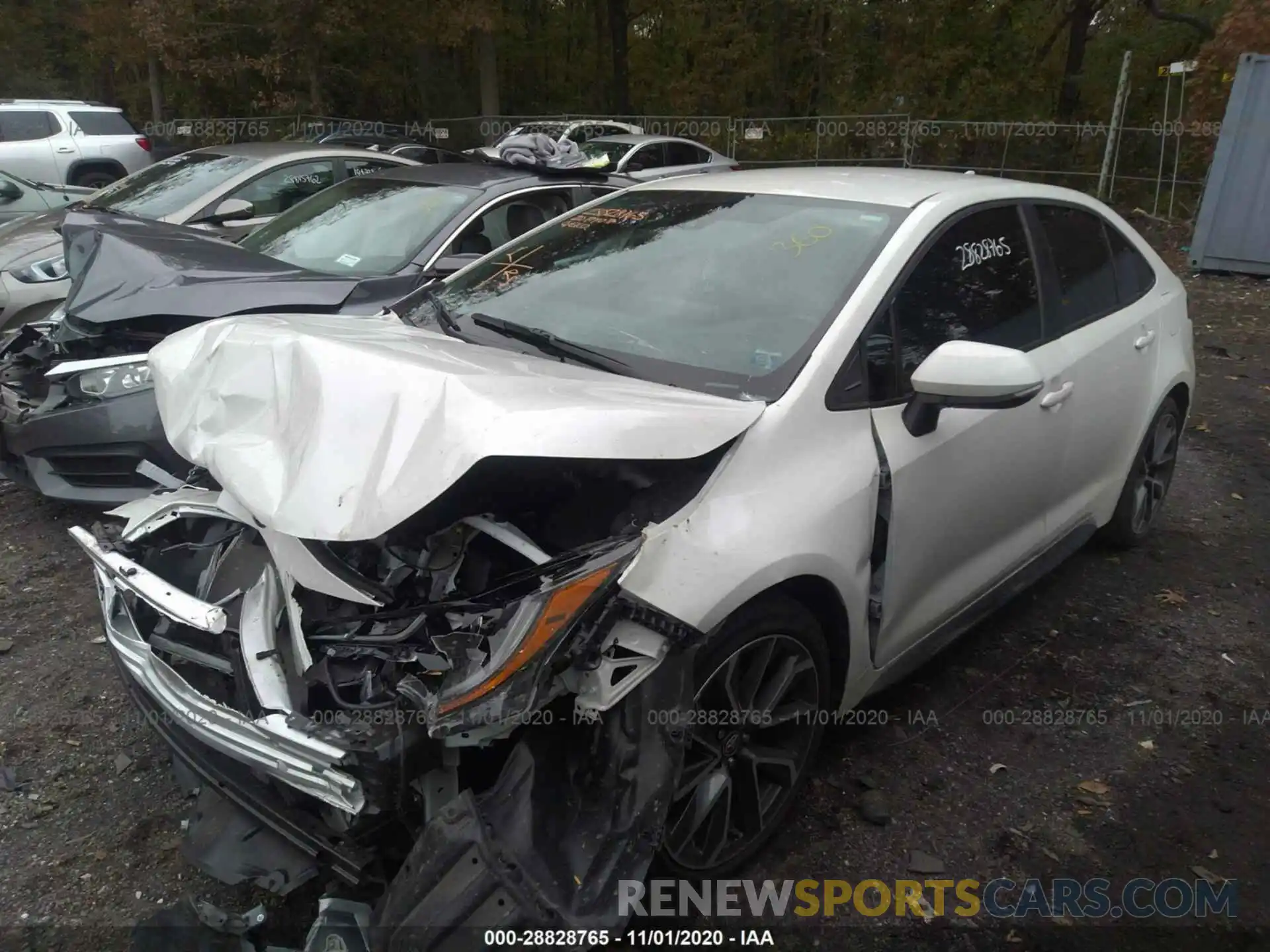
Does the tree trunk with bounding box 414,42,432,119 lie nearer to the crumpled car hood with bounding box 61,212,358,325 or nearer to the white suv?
the white suv

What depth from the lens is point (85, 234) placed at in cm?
459

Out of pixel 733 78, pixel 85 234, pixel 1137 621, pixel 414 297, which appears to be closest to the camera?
pixel 414 297

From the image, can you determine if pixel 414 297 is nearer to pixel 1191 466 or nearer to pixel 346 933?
pixel 346 933

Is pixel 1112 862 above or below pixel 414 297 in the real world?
below

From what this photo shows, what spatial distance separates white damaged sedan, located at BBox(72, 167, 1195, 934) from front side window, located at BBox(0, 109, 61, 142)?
13.6 m

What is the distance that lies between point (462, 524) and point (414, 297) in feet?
5.15

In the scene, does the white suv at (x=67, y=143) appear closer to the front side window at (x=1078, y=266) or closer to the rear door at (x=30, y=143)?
the rear door at (x=30, y=143)

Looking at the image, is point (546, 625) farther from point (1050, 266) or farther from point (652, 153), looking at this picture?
point (652, 153)

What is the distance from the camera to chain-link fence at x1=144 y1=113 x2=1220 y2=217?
13.1 m

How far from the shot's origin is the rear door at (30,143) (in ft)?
43.5

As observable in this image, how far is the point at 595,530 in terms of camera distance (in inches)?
90.4

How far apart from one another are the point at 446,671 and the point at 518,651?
221 millimetres

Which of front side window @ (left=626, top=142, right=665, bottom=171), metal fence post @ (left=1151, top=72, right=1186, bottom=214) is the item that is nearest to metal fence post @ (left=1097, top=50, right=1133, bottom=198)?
metal fence post @ (left=1151, top=72, right=1186, bottom=214)

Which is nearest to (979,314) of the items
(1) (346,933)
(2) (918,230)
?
(2) (918,230)
